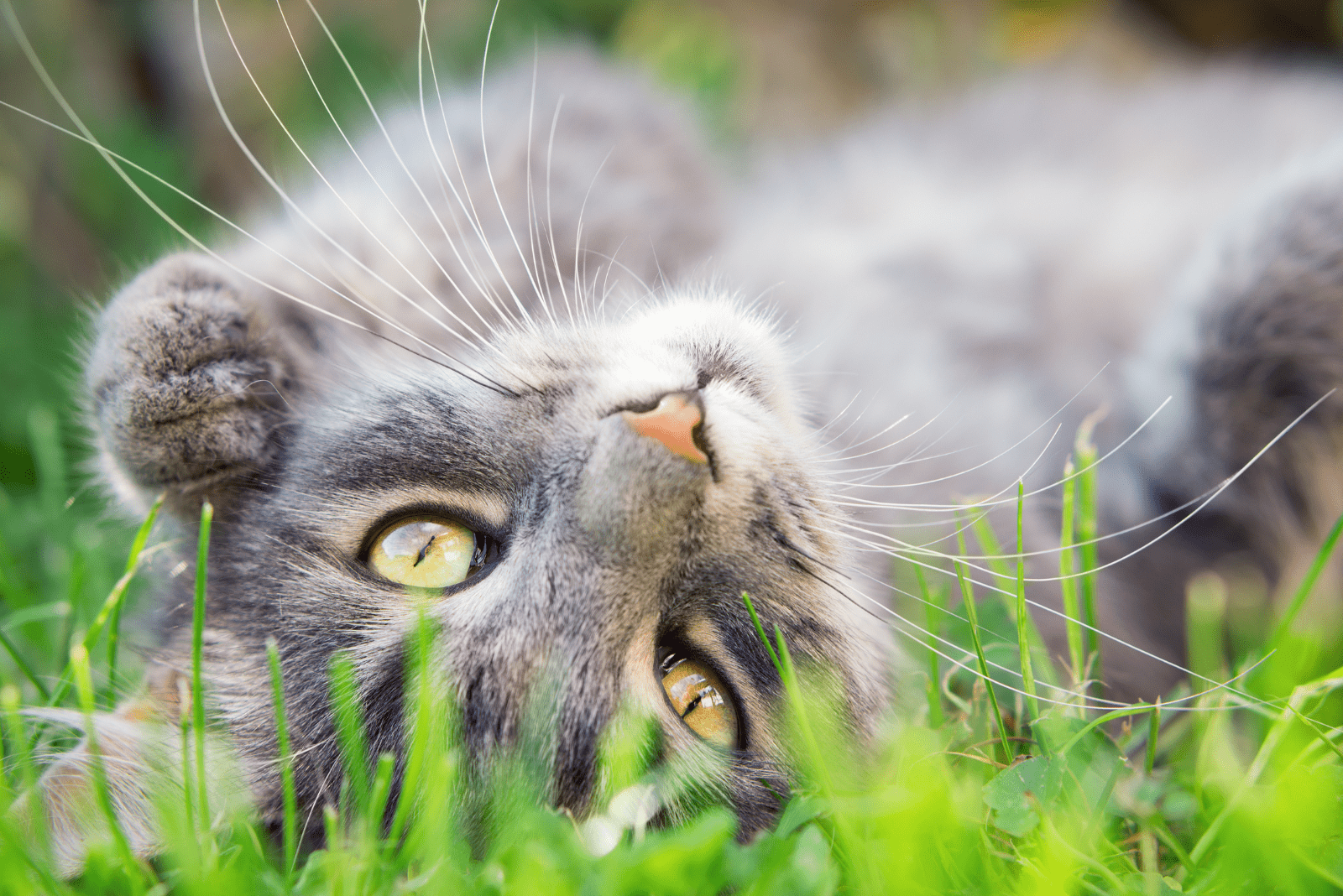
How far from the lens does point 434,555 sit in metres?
1.16

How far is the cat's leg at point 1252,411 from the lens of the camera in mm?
1608

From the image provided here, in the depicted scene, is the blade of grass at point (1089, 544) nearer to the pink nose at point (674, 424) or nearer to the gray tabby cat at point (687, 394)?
the gray tabby cat at point (687, 394)

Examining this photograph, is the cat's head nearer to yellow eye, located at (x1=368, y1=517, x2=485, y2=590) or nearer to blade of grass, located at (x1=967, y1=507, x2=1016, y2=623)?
yellow eye, located at (x1=368, y1=517, x2=485, y2=590)

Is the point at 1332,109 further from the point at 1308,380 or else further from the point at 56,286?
the point at 56,286

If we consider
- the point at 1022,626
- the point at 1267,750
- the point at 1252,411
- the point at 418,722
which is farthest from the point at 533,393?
the point at 1252,411

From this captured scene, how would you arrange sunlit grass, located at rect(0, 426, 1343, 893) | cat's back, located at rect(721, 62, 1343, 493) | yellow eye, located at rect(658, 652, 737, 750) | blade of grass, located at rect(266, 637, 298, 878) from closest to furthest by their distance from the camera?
sunlit grass, located at rect(0, 426, 1343, 893) < blade of grass, located at rect(266, 637, 298, 878) < yellow eye, located at rect(658, 652, 737, 750) < cat's back, located at rect(721, 62, 1343, 493)

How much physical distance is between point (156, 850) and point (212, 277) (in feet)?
2.64

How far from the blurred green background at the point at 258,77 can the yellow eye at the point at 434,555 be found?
0.92 m

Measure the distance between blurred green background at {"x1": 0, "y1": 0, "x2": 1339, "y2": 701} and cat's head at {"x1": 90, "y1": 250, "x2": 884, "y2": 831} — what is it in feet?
2.26

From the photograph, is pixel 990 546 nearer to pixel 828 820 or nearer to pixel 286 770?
pixel 828 820

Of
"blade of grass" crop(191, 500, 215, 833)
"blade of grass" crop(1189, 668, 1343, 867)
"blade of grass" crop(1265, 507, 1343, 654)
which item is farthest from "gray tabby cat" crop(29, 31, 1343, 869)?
"blade of grass" crop(1189, 668, 1343, 867)

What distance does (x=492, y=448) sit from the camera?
1.13m

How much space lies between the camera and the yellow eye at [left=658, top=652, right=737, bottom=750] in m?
1.12

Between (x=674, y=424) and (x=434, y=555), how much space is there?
14.4 inches
